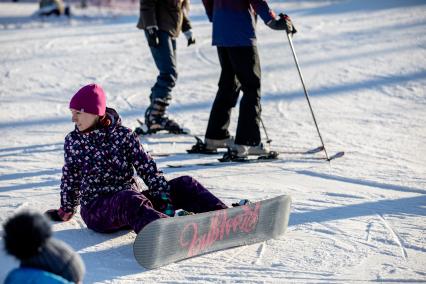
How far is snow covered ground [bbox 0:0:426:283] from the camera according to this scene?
384 cm

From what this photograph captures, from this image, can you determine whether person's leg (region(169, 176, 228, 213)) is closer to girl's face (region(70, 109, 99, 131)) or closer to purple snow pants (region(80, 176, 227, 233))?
purple snow pants (region(80, 176, 227, 233))

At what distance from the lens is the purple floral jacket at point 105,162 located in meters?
4.10

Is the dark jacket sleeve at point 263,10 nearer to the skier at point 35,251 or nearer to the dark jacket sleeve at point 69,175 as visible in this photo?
the dark jacket sleeve at point 69,175

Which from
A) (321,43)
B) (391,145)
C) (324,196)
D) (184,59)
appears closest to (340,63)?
(321,43)

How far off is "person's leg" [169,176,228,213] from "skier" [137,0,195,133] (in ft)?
8.77

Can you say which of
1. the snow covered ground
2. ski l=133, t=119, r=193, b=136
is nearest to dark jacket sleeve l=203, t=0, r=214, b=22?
the snow covered ground

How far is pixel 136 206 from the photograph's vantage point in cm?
387

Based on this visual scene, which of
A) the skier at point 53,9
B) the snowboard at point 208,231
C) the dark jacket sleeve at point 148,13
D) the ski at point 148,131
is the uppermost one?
the dark jacket sleeve at point 148,13

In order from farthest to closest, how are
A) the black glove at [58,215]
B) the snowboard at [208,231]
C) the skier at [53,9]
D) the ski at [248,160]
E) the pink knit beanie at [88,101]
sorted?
1. the skier at [53,9]
2. the ski at [248,160]
3. the black glove at [58,215]
4. the pink knit beanie at [88,101]
5. the snowboard at [208,231]

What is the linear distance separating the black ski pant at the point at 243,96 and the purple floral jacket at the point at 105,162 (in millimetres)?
1789

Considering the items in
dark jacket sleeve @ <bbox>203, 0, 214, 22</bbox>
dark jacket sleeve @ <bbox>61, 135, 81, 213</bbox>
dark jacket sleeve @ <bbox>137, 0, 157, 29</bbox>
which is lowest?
dark jacket sleeve @ <bbox>61, 135, 81, 213</bbox>

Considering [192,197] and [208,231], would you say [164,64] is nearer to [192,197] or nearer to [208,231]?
[192,197]

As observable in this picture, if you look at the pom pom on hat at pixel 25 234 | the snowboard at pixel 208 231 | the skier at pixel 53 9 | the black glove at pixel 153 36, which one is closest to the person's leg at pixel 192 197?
the snowboard at pixel 208 231

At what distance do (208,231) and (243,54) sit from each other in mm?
2206
